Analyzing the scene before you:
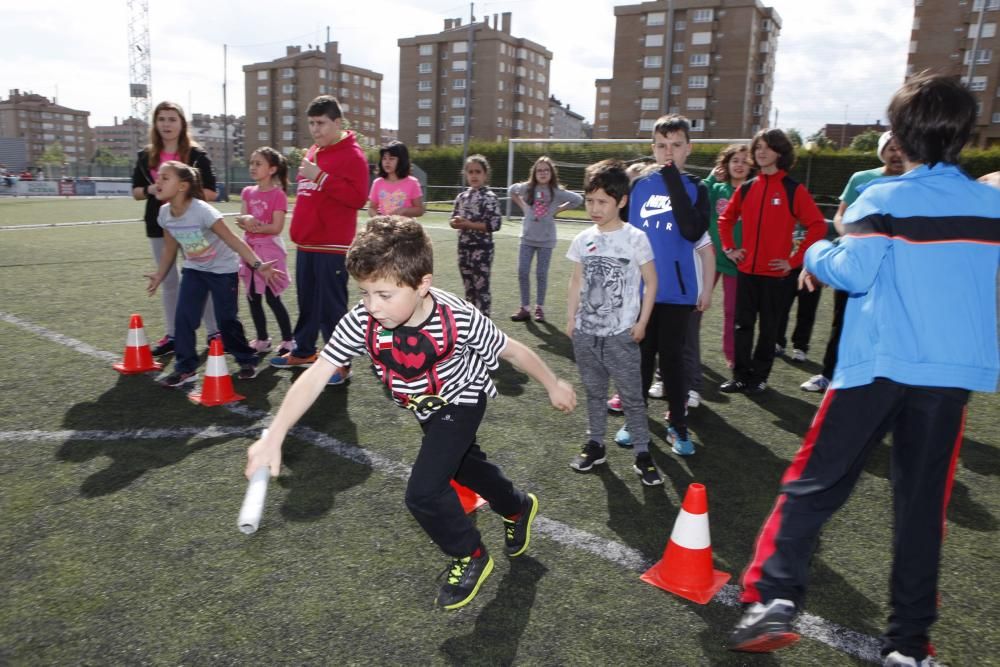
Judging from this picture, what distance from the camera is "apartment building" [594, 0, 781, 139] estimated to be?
7250 cm

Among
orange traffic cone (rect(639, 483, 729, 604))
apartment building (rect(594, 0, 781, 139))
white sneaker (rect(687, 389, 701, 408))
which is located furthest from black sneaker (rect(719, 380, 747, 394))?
apartment building (rect(594, 0, 781, 139))

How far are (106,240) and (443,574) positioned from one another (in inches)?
634

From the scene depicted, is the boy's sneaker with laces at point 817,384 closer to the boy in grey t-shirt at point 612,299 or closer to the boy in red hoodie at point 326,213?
the boy in grey t-shirt at point 612,299

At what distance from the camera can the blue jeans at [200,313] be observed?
17.8 feet

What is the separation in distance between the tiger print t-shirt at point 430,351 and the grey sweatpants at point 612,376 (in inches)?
51.6

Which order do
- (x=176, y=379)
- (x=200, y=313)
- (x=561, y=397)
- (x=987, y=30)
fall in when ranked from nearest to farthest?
(x=561, y=397), (x=176, y=379), (x=200, y=313), (x=987, y=30)

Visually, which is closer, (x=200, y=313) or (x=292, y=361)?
(x=200, y=313)

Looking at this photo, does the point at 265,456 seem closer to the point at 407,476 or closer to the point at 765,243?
the point at 407,476

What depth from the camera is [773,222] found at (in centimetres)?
564

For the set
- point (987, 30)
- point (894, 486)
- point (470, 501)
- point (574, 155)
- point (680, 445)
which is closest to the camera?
point (894, 486)

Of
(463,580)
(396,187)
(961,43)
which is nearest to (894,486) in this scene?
(463,580)

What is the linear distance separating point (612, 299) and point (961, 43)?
74844 mm

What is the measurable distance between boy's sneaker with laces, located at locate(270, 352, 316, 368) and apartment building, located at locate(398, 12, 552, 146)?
3441 inches

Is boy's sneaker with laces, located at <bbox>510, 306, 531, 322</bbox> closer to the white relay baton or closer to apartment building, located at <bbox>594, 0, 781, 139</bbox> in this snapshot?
the white relay baton
